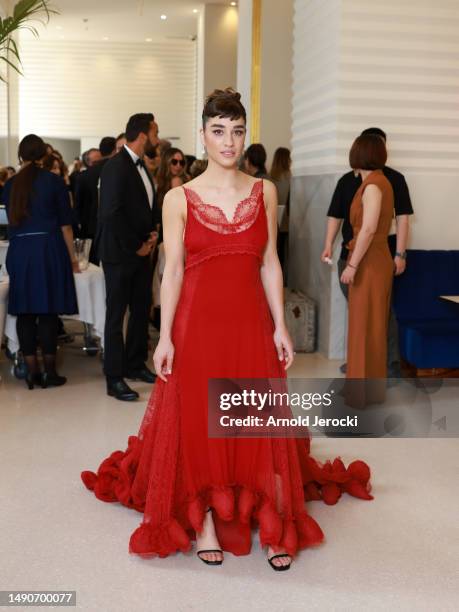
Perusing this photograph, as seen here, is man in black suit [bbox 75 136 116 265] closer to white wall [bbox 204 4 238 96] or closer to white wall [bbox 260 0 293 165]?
white wall [bbox 260 0 293 165]

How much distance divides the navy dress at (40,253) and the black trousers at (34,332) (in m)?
0.12

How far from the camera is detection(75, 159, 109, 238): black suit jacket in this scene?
746cm

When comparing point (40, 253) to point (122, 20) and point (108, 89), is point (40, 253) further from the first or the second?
point (108, 89)

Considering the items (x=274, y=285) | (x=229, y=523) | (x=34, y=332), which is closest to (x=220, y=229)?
(x=274, y=285)

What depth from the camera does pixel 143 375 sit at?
580cm

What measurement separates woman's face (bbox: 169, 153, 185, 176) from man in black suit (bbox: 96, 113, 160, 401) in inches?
47.0

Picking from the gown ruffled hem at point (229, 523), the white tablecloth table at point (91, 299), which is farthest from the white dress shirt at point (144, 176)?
the gown ruffled hem at point (229, 523)

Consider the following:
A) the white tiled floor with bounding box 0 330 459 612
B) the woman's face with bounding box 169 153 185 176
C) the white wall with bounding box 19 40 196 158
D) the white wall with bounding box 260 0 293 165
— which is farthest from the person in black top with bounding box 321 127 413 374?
the white wall with bounding box 19 40 196 158

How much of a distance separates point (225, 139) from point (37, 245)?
2.67 m

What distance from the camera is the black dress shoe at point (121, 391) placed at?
17.2ft

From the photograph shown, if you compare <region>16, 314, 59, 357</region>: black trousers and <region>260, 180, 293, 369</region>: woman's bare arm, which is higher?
<region>260, 180, 293, 369</region>: woman's bare arm

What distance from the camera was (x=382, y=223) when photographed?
493 cm

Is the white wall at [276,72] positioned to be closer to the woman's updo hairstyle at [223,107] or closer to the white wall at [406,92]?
the white wall at [406,92]

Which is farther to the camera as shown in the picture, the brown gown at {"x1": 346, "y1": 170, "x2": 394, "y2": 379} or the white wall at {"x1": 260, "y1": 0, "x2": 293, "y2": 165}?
the white wall at {"x1": 260, "y1": 0, "x2": 293, "y2": 165}
